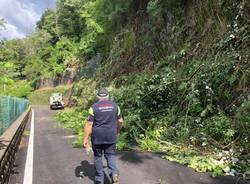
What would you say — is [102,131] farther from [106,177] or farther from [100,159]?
[106,177]

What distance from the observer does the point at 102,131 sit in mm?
7629

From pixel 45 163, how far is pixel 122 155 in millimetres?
2137

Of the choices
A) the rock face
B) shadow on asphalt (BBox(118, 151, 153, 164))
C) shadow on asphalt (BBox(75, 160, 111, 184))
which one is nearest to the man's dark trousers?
shadow on asphalt (BBox(75, 160, 111, 184))

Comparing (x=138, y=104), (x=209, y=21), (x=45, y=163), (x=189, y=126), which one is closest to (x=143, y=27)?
(x=209, y=21)

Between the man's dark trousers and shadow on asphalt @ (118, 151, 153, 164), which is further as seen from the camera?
shadow on asphalt @ (118, 151, 153, 164)

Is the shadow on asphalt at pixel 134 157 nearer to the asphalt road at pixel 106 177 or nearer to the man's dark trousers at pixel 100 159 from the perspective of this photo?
the asphalt road at pixel 106 177

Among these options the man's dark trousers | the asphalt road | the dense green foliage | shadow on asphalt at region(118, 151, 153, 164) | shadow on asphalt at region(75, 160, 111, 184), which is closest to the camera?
the man's dark trousers

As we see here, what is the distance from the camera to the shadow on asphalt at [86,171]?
27.1 ft

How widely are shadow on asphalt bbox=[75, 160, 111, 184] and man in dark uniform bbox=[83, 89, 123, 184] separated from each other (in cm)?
46

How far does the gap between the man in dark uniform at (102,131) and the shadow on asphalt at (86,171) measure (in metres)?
0.46

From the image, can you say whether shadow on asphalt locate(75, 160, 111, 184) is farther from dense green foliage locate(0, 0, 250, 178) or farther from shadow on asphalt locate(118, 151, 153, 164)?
dense green foliage locate(0, 0, 250, 178)

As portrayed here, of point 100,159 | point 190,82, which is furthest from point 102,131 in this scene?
point 190,82

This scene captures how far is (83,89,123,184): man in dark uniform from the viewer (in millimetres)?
7602

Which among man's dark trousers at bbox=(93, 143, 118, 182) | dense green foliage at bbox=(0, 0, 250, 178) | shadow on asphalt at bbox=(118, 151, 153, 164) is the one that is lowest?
shadow on asphalt at bbox=(118, 151, 153, 164)
